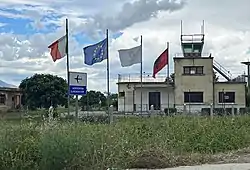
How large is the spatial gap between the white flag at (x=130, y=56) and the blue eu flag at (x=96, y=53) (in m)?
5.63

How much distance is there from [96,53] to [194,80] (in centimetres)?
3720

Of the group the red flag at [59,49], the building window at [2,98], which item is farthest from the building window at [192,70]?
the red flag at [59,49]

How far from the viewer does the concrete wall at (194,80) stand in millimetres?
71438

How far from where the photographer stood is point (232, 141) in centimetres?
2098

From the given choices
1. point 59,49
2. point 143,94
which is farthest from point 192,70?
point 59,49

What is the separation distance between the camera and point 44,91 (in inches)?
3401

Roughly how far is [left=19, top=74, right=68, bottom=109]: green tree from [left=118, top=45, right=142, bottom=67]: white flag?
132ft

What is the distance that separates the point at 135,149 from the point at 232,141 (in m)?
6.10

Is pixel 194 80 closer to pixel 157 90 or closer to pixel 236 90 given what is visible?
pixel 157 90

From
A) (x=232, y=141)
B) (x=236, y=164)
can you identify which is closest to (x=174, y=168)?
(x=236, y=164)

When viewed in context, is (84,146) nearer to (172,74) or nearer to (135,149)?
(135,149)

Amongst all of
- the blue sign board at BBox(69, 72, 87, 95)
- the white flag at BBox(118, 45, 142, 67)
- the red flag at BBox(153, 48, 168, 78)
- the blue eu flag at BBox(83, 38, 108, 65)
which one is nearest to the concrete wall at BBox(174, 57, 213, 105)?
the red flag at BBox(153, 48, 168, 78)

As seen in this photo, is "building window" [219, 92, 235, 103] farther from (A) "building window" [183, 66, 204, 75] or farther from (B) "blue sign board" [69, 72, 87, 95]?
(B) "blue sign board" [69, 72, 87, 95]

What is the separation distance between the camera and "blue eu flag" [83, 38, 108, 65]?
119ft
